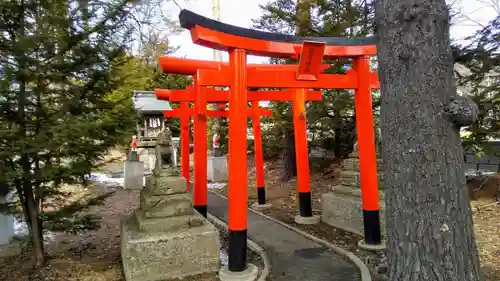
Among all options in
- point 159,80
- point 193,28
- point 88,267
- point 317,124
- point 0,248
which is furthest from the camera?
point 159,80

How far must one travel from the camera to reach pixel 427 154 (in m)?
2.34

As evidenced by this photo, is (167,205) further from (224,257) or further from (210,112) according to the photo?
(210,112)

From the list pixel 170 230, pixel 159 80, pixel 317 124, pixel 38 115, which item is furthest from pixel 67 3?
pixel 159 80

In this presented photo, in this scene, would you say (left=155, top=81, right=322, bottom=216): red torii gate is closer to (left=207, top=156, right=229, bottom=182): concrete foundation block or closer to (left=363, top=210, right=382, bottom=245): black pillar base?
(left=363, top=210, right=382, bottom=245): black pillar base

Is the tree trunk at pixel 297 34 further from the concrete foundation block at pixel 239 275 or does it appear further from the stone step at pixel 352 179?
the concrete foundation block at pixel 239 275

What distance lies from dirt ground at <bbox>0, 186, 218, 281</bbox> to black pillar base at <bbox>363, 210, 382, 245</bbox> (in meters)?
2.65

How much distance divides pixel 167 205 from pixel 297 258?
2056mm

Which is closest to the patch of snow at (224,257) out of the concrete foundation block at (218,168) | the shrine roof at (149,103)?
the shrine roof at (149,103)

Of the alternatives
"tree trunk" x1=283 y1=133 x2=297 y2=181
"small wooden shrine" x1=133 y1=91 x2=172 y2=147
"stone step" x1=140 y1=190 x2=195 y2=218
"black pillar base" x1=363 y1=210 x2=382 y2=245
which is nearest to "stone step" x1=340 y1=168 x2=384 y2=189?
"black pillar base" x1=363 y1=210 x2=382 y2=245

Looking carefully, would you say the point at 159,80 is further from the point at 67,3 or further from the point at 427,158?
the point at 427,158

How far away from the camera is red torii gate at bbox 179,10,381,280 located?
4332mm

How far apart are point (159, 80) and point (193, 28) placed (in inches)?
602

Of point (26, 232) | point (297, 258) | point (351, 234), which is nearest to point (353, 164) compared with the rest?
point (351, 234)

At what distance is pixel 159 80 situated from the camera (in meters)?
18.7
